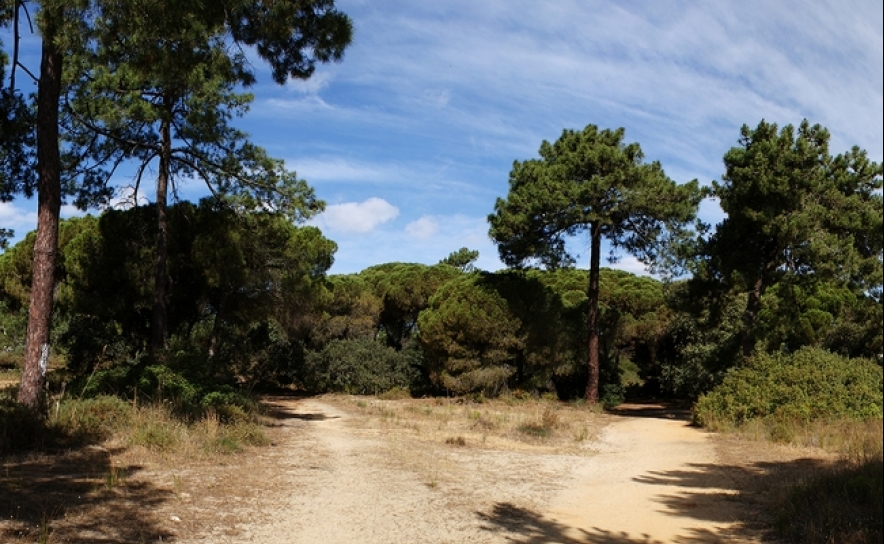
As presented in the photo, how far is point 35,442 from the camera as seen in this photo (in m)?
9.52

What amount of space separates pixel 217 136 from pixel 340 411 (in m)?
8.69

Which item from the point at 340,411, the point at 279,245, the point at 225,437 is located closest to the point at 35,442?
the point at 225,437

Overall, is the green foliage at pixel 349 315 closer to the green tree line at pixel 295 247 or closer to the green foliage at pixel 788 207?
the green tree line at pixel 295 247

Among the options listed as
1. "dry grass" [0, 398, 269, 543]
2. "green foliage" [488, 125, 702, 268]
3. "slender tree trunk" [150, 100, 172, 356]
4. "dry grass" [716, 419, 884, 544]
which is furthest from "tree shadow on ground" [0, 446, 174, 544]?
"green foliage" [488, 125, 702, 268]

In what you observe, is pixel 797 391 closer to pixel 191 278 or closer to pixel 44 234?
pixel 44 234

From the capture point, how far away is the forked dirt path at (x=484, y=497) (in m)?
6.50

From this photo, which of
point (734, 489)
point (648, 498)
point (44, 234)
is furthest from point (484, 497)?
point (44, 234)

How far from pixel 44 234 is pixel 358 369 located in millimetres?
18348

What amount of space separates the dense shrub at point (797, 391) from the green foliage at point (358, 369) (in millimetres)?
14148

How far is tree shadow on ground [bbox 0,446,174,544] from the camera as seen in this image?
5.72 m


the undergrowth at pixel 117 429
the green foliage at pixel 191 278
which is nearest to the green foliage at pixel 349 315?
the green foliage at pixel 191 278

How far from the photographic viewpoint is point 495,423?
16.1 m

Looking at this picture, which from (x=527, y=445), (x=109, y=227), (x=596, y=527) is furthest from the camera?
(x=109, y=227)

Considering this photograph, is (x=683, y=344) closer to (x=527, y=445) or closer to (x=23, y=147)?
(x=527, y=445)
